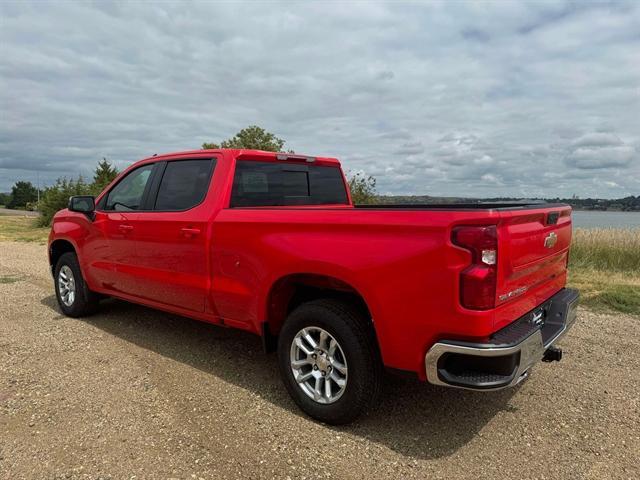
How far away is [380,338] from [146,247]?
266 centimetres

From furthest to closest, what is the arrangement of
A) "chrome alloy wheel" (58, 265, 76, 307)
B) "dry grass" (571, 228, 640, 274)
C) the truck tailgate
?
"dry grass" (571, 228, 640, 274) → "chrome alloy wheel" (58, 265, 76, 307) → the truck tailgate

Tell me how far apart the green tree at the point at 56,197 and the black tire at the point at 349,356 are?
21571mm

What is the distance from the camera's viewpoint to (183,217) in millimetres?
4242

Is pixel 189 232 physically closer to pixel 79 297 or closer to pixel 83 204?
pixel 83 204

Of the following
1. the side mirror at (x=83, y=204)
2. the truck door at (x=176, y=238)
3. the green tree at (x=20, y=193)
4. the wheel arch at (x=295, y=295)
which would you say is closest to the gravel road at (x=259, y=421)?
the wheel arch at (x=295, y=295)

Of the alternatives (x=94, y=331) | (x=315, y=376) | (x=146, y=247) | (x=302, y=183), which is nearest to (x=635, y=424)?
(x=315, y=376)

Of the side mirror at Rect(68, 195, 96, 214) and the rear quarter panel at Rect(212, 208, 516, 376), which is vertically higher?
the side mirror at Rect(68, 195, 96, 214)

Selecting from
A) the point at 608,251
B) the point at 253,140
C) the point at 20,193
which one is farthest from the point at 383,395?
the point at 20,193

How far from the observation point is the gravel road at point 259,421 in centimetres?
288

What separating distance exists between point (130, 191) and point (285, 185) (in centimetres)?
170

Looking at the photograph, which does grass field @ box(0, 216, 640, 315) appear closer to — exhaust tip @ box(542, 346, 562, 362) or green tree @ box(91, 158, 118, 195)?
exhaust tip @ box(542, 346, 562, 362)

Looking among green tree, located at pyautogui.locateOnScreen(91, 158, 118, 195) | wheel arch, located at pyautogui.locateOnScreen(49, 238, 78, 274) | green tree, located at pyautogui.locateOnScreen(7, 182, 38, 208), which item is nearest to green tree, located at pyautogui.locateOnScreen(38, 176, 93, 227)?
green tree, located at pyautogui.locateOnScreen(91, 158, 118, 195)

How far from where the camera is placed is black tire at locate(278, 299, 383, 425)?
3.13 m

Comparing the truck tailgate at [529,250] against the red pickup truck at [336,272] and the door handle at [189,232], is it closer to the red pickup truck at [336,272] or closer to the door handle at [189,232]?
the red pickup truck at [336,272]
